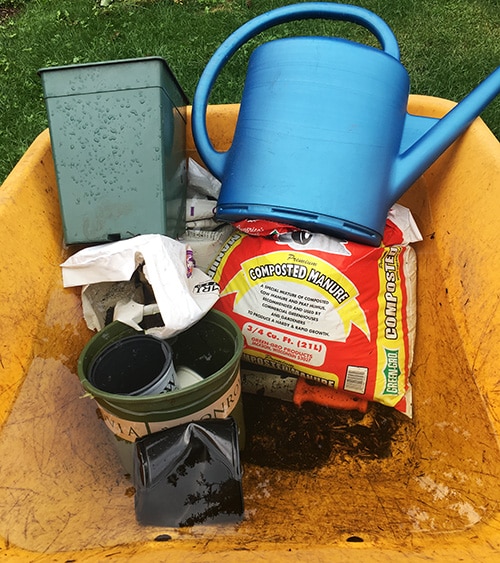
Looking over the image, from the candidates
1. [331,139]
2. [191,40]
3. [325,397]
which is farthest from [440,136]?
[191,40]

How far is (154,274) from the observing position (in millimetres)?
1024

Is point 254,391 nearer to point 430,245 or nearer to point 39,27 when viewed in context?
point 430,245

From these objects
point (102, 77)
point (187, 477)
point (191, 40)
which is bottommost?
point (187, 477)

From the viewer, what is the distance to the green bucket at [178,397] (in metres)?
0.86

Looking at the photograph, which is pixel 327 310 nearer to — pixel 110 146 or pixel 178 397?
A: pixel 178 397

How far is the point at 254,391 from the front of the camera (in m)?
1.31

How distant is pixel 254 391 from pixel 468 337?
0.56 metres

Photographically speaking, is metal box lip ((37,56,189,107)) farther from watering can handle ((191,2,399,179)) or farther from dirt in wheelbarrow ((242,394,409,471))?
dirt in wheelbarrow ((242,394,409,471))

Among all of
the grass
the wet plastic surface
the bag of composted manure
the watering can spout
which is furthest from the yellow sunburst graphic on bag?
the grass

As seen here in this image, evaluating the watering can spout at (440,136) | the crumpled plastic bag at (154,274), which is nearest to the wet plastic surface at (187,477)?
the crumpled plastic bag at (154,274)

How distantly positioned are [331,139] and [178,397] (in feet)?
2.11

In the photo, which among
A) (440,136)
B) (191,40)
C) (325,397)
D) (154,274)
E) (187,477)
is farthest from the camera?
(191,40)

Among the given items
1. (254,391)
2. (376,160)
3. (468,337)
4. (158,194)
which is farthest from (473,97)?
(254,391)

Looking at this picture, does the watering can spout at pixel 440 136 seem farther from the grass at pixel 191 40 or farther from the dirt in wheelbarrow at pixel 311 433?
the grass at pixel 191 40
